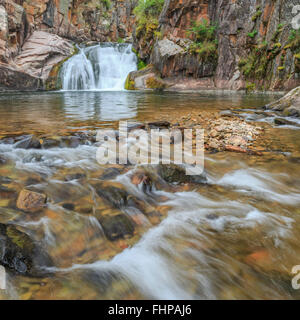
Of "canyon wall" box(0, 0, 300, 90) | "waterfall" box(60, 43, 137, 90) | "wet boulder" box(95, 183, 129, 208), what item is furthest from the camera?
"waterfall" box(60, 43, 137, 90)

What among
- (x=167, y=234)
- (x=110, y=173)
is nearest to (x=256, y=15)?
(x=110, y=173)

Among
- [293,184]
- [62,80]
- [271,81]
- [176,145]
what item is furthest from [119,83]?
[293,184]

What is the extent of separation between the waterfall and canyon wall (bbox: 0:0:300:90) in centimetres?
123

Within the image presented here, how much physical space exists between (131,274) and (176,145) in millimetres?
2535

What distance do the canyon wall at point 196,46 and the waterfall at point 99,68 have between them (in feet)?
4.05

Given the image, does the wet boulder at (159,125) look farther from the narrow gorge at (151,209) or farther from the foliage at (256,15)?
the foliage at (256,15)

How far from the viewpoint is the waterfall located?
19.5 m

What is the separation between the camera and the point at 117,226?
180 centimetres

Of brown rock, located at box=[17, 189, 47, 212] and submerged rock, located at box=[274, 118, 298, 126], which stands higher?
submerged rock, located at box=[274, 118, 298, 126]

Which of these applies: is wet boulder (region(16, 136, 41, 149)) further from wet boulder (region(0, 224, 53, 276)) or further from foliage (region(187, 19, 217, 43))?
foliage (region(187, 19, 217, 43))

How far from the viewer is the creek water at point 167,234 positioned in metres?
1.34

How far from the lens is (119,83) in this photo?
20188 mm

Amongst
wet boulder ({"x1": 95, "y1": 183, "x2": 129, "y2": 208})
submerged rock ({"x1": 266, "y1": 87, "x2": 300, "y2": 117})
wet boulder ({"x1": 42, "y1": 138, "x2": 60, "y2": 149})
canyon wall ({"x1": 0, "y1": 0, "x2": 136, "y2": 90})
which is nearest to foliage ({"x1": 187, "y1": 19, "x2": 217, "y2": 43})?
canyon wall ({"x1": 0, "y1": 0, "x2": 136, "y2": 90})

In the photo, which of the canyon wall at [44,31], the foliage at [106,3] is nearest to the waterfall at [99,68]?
the canyon wall at [44,31]
